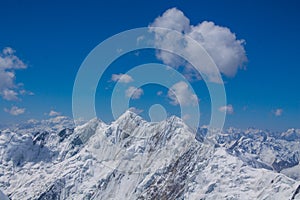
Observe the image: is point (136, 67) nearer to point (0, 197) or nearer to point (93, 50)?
point (93, 50)

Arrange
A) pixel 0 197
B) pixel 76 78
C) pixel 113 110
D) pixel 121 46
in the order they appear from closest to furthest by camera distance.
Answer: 1. pixel 0 197
2. pixel 76 78
3. pixel 121 46
4. pixel 113 110

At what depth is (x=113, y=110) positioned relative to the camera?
66438 mm

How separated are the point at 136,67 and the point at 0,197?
4203 centimetres

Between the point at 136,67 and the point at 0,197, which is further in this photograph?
the point at 136,67

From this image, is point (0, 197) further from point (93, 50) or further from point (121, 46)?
point (121, 46)

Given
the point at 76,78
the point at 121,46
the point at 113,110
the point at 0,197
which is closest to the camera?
the point at 0,197

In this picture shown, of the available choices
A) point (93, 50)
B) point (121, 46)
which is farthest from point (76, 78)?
point (121, 46)

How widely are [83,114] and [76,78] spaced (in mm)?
6039

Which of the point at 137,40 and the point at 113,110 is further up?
the point at 137,40

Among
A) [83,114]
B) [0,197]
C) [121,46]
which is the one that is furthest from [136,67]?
[0,197]

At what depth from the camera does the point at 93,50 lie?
57.5 meters

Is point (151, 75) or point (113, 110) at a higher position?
point (151, 75)

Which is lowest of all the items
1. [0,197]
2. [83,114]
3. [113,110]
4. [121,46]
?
[0,197]

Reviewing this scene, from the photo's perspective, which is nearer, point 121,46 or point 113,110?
point 121,46
